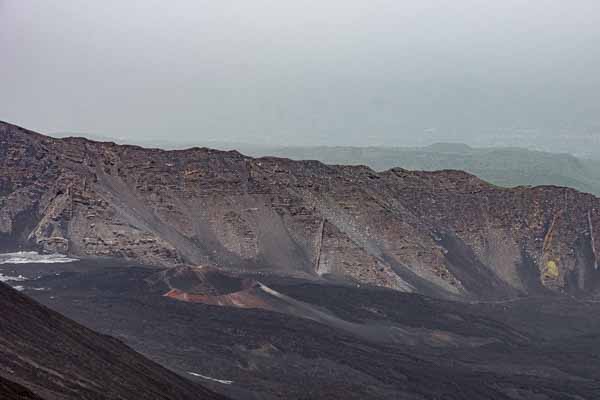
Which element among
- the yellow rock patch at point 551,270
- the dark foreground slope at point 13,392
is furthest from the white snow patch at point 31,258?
the yellow rock patch at point 551,270

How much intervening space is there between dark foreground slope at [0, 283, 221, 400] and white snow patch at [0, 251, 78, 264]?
31.9 meters

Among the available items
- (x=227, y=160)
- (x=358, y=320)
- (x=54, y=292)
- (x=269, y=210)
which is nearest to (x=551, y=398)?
(x=358, y=320)

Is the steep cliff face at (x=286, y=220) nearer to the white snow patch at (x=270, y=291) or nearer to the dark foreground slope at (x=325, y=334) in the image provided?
the dark foreground slope at (x=325, y=334)

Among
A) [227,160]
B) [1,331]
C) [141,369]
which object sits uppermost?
[227,160]

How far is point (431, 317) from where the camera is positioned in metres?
57.0

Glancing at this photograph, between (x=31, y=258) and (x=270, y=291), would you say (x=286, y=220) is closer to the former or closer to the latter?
(x=270, y=291)

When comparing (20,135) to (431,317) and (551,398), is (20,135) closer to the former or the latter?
(431,317)

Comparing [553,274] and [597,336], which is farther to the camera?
[553,274]

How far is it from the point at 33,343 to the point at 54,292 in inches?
1033

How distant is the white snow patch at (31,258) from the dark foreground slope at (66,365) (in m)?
31.9

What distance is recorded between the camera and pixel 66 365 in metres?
23.3

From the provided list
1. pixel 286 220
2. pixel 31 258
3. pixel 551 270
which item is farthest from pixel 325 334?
pixel 551 270

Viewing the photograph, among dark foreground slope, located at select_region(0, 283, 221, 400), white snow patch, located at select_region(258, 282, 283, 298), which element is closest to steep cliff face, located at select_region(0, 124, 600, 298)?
white snow patch, located at select_region(258, 282, 283, 298)

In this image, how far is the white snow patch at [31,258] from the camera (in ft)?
191
